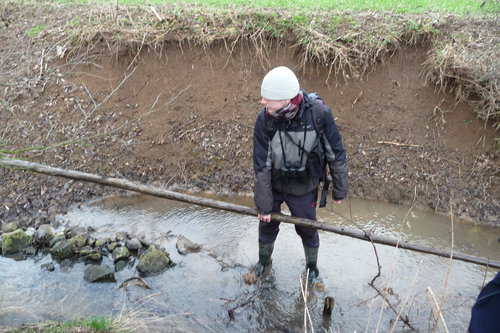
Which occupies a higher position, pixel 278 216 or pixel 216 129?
pixel 278 216

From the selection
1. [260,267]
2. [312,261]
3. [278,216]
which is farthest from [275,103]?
[260,267]

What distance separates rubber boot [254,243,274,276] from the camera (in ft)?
14.4

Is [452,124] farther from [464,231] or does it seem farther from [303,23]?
[303,23]

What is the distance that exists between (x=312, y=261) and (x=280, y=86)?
2159 mm

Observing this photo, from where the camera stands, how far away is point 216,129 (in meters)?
7.04

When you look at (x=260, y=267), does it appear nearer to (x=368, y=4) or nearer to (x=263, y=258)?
(x=263, y=258)

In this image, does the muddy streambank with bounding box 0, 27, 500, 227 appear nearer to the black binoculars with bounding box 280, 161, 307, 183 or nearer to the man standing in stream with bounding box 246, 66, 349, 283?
the man standing in stream with bounding box 246, 66, 349, 283

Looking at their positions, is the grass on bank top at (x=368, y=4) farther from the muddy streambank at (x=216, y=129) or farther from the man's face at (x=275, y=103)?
the man's face at (x=275, y=103)

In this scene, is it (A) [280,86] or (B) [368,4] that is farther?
(B) [368,4]

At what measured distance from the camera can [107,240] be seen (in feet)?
17.0

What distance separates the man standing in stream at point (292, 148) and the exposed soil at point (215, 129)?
2831 mm

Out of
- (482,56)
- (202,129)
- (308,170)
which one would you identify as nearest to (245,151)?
(202,129)

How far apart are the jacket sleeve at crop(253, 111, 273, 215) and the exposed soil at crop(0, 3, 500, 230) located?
2935mm

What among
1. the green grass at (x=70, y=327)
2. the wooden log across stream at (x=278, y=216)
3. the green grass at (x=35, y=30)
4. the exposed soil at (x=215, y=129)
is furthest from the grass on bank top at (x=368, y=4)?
the green grass at (x=70, y=327)
